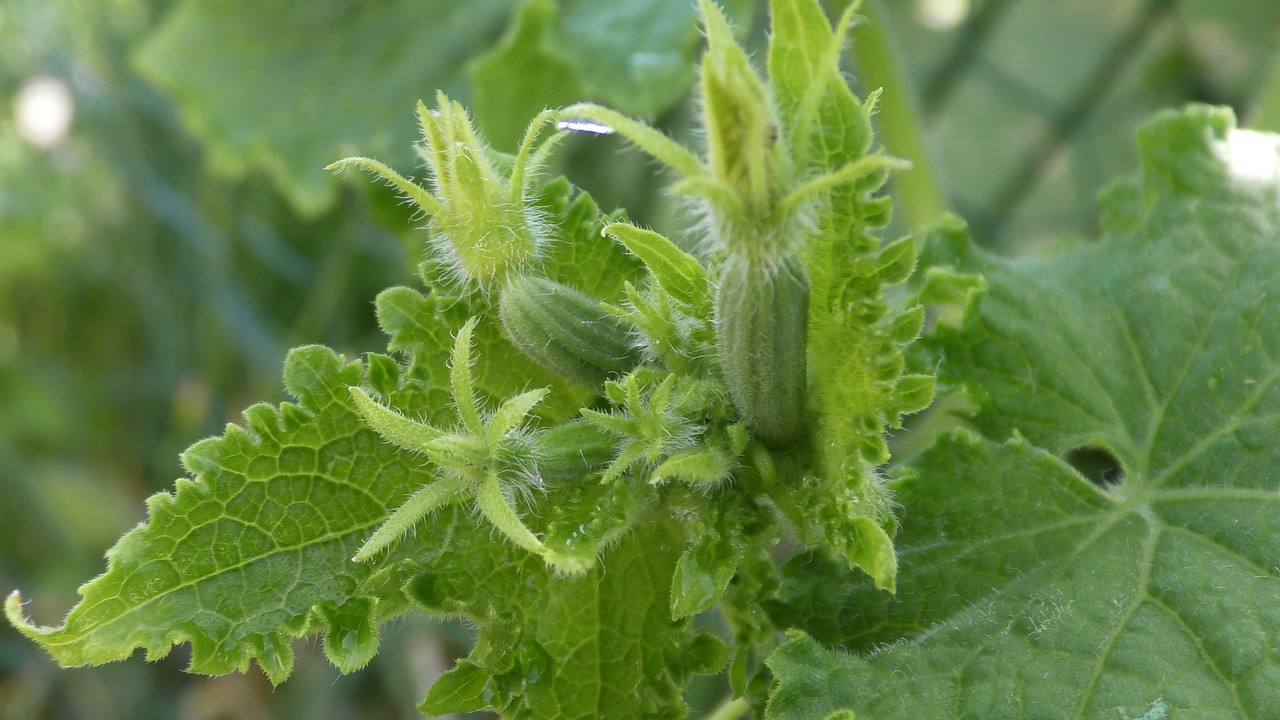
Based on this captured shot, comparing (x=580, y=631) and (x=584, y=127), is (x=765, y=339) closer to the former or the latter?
(x=584, y=127)

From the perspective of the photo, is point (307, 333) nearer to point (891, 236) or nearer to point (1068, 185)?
point (891, 236)

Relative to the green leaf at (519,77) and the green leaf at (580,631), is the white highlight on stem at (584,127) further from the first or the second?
the green leaf at (519,77)

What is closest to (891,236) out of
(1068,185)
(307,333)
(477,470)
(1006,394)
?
(1068,185)

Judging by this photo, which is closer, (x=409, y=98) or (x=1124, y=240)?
(x=1124, y=240)

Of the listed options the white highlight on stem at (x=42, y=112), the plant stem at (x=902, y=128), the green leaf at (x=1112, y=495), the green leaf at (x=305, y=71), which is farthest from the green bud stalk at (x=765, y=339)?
the white highlight on stem at (x=42, y=112)

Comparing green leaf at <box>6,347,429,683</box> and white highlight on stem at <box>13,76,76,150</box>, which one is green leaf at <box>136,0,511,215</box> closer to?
white highlight on stem at <box>13,76,76,150</box>
